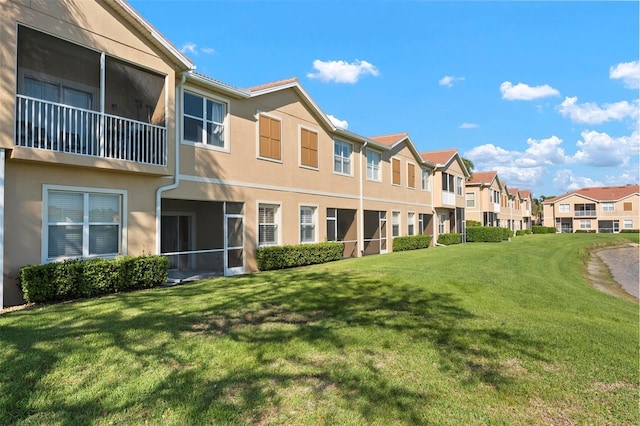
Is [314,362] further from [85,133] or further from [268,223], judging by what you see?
[268,223]

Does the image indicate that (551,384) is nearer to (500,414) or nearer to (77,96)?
(500,414)

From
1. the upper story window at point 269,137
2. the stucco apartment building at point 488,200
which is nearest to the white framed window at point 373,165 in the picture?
the upper story window at point 269,137

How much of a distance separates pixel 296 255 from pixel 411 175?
14.6m

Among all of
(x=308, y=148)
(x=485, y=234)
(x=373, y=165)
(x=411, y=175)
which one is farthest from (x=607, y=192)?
(x=308, y=148)

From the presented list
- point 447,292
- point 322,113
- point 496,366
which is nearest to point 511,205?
point 322,113

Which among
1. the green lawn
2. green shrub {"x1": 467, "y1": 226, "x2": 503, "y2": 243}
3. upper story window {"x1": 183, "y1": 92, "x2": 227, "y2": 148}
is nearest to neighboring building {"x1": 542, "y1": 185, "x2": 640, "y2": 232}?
green shrub {"x1": 467, "y1": 226, "x2": 503, "y2": 243}

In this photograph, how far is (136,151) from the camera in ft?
34.9

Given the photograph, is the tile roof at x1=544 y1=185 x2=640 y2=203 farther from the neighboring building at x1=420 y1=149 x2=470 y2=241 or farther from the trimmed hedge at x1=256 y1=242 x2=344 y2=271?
the trimmed hedge at x1=256 y1=242 x2=344 y2=271

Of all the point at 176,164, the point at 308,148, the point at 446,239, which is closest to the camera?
the point at 176,164

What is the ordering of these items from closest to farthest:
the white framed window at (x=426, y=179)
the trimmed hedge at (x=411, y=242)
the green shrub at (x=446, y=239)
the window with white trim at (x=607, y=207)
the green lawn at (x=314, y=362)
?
the green lawn at (x=314, y=362)
the trimmed hedge at (x=411, y=242)
the white framed window at (x=426, y=179)
the green shrub at (x=446, y=239)
the window with white trim at (x=607, y=207)

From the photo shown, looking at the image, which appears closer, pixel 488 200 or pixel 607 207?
pixel 488 200

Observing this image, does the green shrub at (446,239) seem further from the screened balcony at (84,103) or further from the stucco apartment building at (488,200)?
the screened balcony at (84,103)

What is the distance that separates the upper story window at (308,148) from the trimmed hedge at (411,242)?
8873mm

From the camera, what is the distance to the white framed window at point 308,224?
56.5 ft
